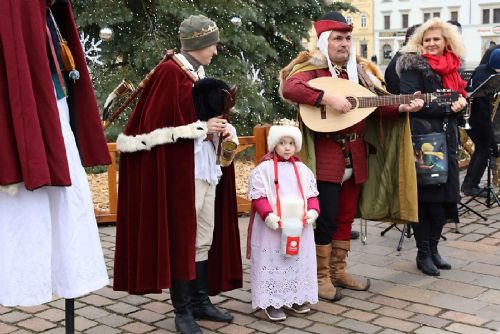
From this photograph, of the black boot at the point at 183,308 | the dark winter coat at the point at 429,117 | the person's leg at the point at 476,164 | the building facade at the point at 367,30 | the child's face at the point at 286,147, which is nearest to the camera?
the black boot at the point at 183,308

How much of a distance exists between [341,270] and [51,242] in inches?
102

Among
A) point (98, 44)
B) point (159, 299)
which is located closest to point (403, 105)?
point (159, 299)

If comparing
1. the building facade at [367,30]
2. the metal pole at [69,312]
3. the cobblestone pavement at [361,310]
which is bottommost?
the cobblestone pavement at [361,310]

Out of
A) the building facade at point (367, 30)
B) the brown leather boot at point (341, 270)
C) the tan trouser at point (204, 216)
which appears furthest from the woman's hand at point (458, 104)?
the building facade at point (367, 30)

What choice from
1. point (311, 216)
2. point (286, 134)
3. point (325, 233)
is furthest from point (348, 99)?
point (325, 233)

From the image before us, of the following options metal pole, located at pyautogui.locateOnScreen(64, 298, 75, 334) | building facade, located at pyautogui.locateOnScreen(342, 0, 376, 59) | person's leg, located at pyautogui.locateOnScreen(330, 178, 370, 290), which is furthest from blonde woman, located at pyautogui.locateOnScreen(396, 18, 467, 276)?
building facade, located at pyautogui.locateOnScreen(342, 0, 376, 59)

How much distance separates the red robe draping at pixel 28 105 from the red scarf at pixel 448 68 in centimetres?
317

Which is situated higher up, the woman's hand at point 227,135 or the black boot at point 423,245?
the woman's hand at point 227,135

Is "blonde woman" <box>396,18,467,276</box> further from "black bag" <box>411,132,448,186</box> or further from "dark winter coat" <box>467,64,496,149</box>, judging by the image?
"dark winter coat" <box>467,64,496,149</box>

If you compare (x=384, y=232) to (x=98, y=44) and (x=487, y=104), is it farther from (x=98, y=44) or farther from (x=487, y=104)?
(x=98, y=44)

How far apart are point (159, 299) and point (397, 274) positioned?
193 cm

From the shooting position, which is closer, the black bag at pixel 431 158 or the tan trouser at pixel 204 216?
the tan trouser at pixel 204 216

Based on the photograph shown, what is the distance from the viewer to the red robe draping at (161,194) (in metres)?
3.98

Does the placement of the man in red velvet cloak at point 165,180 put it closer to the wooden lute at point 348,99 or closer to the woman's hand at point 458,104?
the wooden lute at point 348,99
